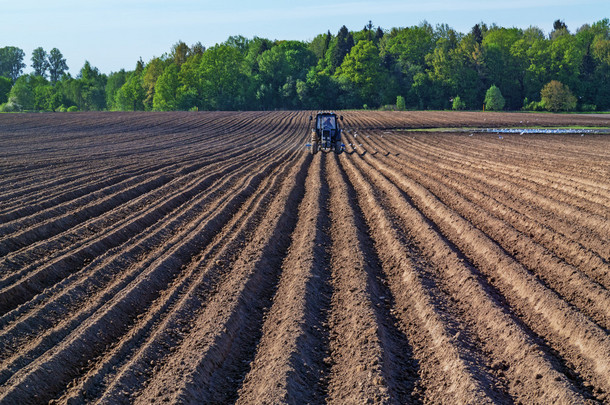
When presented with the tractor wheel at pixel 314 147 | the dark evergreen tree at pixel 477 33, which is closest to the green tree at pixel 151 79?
the dark evergreen tree at pixel 477 33

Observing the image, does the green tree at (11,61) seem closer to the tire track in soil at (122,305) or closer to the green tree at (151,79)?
the green tree at (151,79)

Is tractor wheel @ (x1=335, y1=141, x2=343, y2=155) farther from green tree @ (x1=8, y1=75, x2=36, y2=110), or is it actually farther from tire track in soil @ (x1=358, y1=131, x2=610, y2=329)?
green tree @ (x1=8, y1=75, x2=36, y2=110)

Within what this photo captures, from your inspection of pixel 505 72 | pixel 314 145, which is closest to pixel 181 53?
pixel 505 72

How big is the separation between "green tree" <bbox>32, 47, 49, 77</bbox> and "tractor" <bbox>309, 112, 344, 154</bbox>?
14556 cm

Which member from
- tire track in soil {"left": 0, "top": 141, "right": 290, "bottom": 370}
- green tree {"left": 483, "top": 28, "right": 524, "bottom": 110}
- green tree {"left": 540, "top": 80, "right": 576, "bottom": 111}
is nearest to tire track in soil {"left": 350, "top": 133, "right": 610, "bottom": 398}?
tire track in soil {"left": 0, "top": 141, "right": 290, "bottom": 370}

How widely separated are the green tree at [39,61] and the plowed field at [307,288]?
150288mm

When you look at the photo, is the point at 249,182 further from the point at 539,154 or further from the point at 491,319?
the point at 539,154

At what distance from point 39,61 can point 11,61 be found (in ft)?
33.1

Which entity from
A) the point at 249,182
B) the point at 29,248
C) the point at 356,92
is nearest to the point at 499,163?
the point at 249,182

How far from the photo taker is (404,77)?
9088cm

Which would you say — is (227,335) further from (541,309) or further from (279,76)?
(279,76)

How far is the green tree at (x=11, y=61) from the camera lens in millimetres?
153125

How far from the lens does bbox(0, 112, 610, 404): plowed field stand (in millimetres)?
5609

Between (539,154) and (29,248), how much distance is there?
66.8 feet
